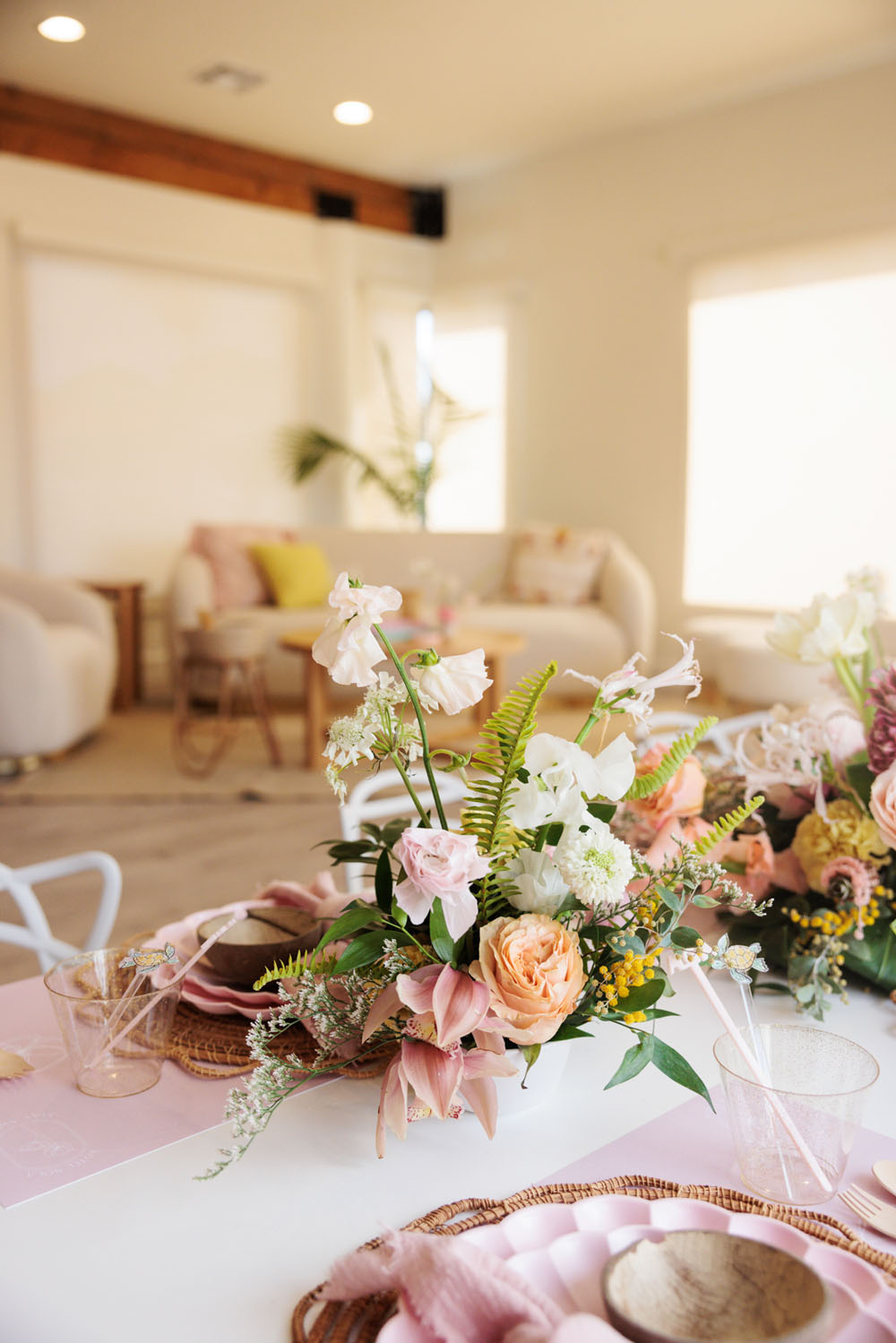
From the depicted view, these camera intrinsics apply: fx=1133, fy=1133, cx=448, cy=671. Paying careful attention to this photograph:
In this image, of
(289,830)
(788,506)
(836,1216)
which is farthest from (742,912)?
(788,506)

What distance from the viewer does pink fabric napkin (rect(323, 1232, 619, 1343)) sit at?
0.57 m

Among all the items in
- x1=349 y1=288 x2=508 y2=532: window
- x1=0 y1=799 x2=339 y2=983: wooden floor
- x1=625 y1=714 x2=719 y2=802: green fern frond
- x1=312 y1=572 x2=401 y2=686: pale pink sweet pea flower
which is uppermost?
x1=349 y1=288 x2=508 y2=532: window

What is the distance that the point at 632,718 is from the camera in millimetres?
879

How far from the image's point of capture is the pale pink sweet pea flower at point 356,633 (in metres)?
0.78

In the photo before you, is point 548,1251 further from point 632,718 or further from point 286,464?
point 286,464

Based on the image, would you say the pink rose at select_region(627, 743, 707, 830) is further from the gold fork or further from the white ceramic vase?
the gold fork

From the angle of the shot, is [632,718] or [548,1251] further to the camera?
[632,718]

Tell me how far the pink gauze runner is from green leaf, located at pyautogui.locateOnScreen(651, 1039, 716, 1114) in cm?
28

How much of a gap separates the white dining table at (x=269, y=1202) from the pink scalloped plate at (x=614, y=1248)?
0.28ft

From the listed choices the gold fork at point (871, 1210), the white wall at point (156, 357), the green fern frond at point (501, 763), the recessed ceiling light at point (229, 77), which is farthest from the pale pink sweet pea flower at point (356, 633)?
the white wall at point (156, 357)

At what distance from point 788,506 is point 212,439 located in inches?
134

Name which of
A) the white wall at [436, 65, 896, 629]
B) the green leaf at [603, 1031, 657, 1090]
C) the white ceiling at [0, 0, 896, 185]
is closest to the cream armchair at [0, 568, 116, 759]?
the white ceiling at [0, 0, 896, 185]

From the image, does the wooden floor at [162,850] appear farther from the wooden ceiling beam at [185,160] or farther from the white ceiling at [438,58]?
the wooden ceiling beam at [185,160]

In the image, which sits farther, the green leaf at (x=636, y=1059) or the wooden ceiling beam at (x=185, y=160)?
the wooden ceiling beam at (x=185, y=160)
